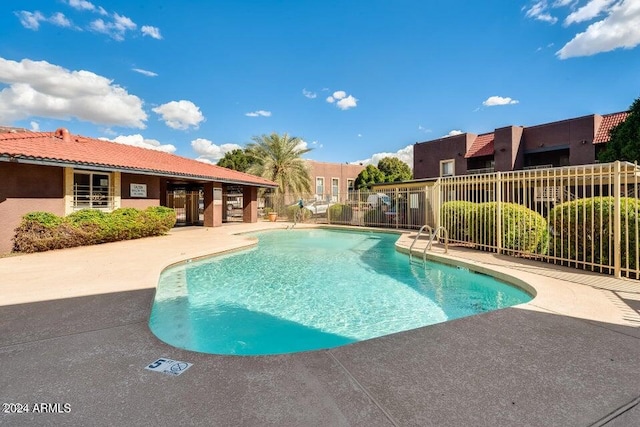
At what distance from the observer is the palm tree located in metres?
26.0

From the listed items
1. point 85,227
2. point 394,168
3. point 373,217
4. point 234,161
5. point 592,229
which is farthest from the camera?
point 394,168

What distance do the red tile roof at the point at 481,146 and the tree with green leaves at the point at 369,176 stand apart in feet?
58.4

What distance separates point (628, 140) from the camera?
46.4 feet

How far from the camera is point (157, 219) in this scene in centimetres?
1329

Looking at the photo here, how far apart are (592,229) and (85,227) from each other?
14611 millimetres

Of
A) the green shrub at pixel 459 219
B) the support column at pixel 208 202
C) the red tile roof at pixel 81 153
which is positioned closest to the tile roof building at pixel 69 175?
the red tile roof at pixel 81 153

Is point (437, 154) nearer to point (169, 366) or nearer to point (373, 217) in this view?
point (373, 217)

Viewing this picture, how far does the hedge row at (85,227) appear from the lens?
9.39 m

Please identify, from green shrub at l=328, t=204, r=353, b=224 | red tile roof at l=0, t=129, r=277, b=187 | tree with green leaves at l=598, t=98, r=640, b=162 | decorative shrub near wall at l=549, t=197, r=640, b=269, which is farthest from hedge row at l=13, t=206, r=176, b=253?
tree with green leaves at l=598, t=98, r=640, b=162

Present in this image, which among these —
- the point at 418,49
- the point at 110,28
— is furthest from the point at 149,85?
the point at 418,49

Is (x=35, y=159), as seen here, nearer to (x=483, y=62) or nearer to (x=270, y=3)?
(x=270, y=3)

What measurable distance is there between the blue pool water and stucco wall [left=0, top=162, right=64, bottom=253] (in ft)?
19.1

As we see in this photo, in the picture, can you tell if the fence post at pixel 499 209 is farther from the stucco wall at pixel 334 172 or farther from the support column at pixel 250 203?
the stucco wall at pixel 334 172

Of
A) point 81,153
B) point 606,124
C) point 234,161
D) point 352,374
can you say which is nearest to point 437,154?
point 606,124
